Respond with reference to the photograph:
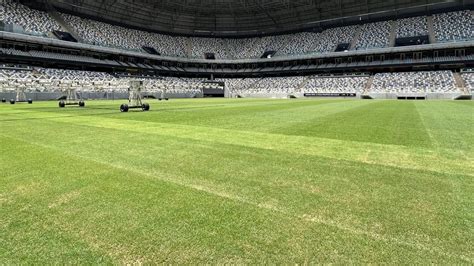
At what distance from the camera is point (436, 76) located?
188ft

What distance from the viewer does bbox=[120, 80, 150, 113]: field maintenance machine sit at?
744 inches

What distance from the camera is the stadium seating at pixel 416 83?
53.4 meters

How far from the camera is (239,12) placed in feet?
271

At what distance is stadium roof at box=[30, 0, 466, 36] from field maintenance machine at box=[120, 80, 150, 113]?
58.8 metres

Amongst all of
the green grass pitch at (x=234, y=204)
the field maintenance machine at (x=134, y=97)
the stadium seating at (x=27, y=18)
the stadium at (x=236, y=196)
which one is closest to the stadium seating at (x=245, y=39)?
the stadium seating at (x=27, y=18)

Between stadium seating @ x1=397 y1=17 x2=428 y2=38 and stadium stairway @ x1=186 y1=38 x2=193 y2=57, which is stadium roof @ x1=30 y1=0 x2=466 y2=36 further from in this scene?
stadium stairway @ x1=186 y1=38 x2=193 y2=57

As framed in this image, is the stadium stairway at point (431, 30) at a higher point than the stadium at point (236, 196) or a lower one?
higher

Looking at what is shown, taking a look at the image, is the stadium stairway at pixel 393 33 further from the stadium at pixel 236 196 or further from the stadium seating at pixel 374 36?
the stadium at pixel 236 196

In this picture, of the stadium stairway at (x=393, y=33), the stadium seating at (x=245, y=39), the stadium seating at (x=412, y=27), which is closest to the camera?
the stadium seating at (x=245, y=39)

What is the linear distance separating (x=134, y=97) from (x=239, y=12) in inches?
2740

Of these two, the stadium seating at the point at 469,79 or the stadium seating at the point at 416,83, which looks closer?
the stadium seating at the point at 469,79

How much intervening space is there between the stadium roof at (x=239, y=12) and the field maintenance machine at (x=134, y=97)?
58837 mm

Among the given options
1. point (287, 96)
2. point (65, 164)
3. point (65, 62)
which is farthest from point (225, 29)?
point (65, 164)

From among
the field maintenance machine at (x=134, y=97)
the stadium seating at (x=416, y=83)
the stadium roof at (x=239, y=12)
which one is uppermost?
the stadium roof at (x=239, y=12)
